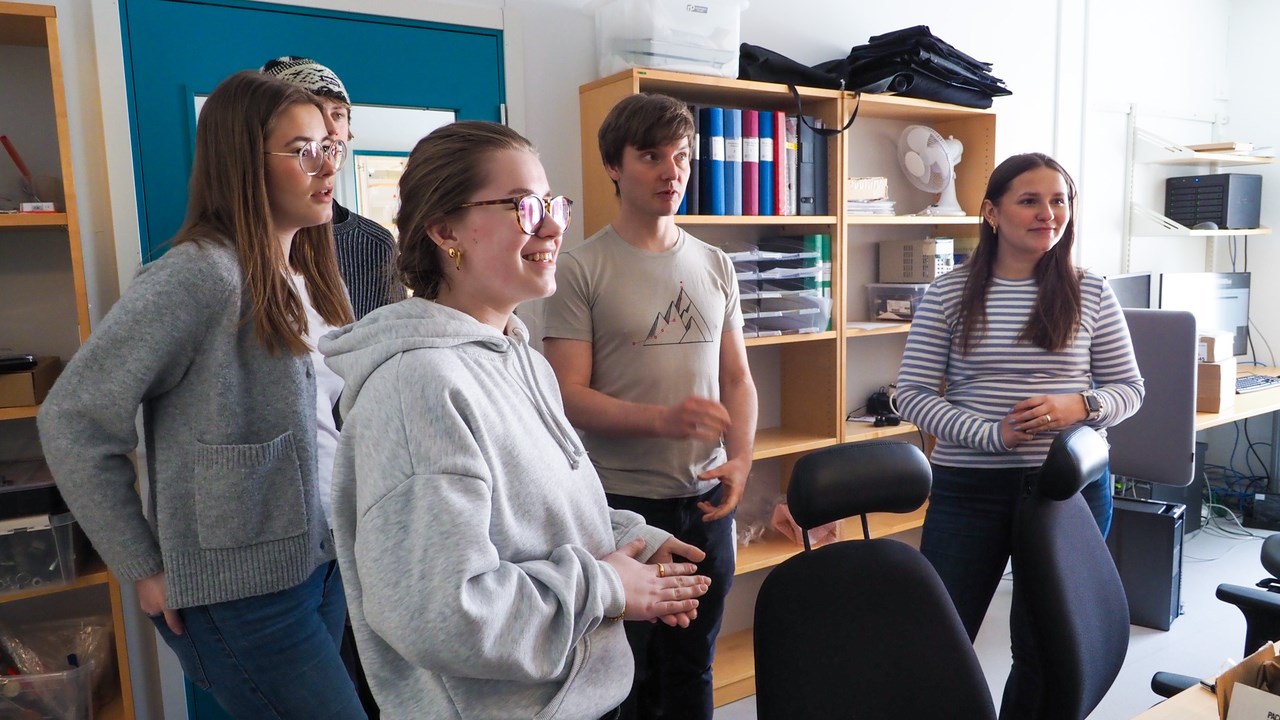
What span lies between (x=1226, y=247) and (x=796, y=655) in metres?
4.92

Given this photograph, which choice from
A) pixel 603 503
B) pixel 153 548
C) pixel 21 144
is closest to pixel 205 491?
pixel 153 548

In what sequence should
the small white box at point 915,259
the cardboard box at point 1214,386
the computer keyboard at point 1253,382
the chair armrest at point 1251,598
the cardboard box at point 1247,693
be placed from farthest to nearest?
the computer keyboard at point 1253,382 < the cardboard box at point 1214,386 < the small white box at point 915,259 < the chair armrest at point 1251,598 < the cardboard box at point 1247,693

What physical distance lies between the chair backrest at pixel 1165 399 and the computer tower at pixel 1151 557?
211 mm

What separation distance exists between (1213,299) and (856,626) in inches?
158

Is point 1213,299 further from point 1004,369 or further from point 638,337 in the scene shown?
point 638,337

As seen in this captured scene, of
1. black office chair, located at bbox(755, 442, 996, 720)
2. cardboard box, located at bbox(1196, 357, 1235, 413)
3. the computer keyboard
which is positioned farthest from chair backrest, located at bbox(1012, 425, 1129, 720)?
the computer keyboard

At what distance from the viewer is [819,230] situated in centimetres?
295

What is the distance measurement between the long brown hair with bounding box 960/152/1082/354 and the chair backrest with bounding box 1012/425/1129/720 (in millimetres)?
762

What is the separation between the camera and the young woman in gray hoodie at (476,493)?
34.4 inches

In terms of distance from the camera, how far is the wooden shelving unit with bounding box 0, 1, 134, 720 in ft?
6.01

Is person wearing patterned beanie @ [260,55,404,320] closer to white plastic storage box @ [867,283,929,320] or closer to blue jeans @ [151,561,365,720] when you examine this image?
blue jeans @ [151,561,365,720]

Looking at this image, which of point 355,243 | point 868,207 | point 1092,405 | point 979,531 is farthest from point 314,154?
point 868,207

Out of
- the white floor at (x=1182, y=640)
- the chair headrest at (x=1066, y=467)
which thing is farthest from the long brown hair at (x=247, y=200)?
the white floor at (x=1182, y=640)

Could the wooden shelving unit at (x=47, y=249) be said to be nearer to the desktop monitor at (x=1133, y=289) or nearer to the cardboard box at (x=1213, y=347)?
the desktop monitor at (x=1133, y=289)
